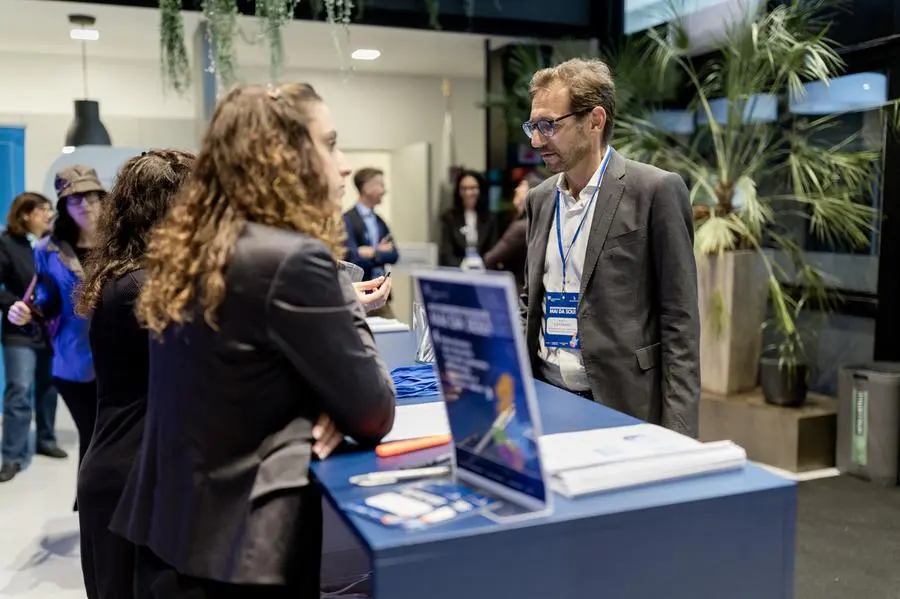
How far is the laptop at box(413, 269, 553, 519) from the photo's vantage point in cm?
120

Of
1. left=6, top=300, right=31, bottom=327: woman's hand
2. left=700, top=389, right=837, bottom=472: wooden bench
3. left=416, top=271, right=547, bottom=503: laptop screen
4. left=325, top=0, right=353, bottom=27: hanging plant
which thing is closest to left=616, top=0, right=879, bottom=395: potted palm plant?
left=700, top=389, right=837, bottom=472: wooden bench

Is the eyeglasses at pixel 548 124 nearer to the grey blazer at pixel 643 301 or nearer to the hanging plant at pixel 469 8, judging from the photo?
the grey blazer at pixel 643 301

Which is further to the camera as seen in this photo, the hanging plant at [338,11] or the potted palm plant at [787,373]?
the hanging plant at [338,11]

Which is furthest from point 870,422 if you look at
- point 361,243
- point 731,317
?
point 361,243

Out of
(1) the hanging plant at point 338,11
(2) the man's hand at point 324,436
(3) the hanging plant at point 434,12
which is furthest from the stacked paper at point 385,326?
(3) the hanging plant at point 434,12

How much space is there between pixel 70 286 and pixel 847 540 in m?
3.31

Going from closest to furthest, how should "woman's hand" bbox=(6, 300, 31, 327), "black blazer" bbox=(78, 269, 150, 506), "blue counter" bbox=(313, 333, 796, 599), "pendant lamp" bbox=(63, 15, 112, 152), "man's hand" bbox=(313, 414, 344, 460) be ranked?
1. "blue counter" bbox=(313, 333, 796, 599)
2. "man's hand" bbox=(313, 414, 344, 460)
3. "black blazer" bbox=(78, 269, 150, 506)
4. "woman's hand" bbox=(6, 300, 31, 327)
5. "pendant lamp" bbox=(63, 15, 112, 152)

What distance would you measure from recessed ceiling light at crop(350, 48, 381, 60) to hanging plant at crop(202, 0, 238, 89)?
1878 millimetres

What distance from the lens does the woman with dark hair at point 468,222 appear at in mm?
7301

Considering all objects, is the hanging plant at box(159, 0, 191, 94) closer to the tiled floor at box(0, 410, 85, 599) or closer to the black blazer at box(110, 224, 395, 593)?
the tiled floor at box(0, 410, 85, 599)

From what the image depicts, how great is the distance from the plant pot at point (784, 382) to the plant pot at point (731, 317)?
0.60 ft

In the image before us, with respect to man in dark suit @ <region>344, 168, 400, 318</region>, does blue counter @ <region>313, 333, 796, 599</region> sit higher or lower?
lower

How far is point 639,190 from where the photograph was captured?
233 centimetres

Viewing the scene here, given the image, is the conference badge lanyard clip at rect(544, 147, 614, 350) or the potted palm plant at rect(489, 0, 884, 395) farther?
the potted palm plant at rect(489, 0, 884, 395)
